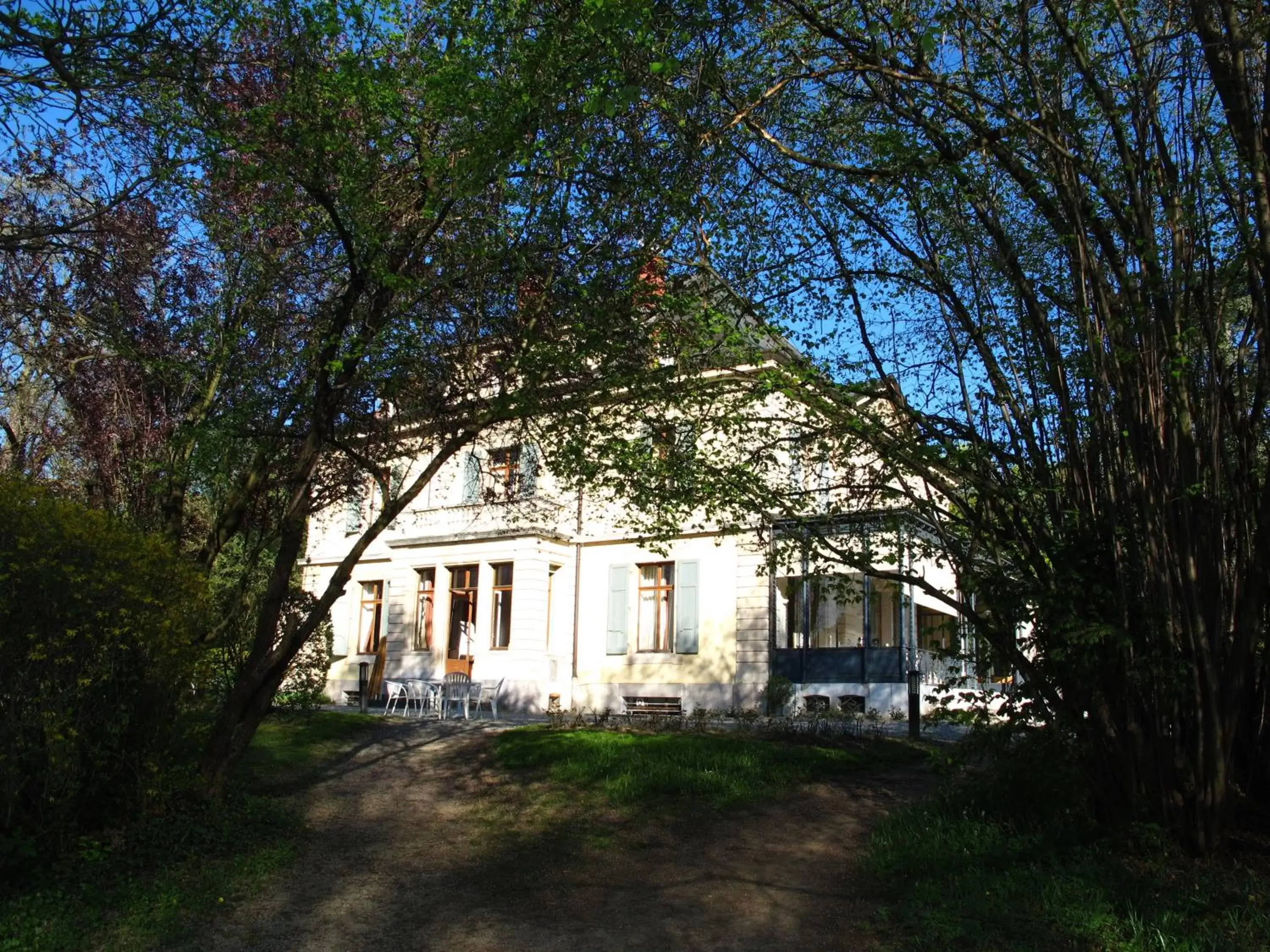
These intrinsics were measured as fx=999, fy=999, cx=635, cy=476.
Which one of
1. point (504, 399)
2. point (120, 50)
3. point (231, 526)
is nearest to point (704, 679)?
point (231, 526)

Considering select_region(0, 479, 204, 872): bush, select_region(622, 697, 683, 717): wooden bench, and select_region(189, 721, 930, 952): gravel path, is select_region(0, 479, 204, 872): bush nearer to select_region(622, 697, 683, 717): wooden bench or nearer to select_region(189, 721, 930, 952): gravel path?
select_region(189, 721, 930, 952): gravel path

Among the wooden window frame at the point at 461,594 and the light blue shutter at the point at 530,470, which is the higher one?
the light blue shutter at the point at 530,470

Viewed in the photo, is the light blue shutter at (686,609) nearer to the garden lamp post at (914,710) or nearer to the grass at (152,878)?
the garden lamp post at (914,710)

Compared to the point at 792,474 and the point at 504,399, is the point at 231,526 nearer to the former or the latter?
the point at 504,399

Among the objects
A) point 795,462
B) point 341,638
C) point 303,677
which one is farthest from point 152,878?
point 341,638

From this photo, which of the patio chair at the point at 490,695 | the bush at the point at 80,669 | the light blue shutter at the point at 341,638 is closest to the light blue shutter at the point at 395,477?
the bush at the point at 80,669

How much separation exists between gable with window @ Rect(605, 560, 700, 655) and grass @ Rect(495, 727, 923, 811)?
9.42 metres

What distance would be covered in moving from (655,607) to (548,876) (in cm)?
1605

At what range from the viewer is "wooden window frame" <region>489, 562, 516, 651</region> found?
23344mm

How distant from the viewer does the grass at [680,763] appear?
9.51m

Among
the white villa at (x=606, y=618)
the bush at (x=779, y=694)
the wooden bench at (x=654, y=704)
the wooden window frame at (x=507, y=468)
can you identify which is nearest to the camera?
the wooden window frame at (x=507, y=468)

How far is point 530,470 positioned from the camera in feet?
38.7

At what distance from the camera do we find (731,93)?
7.60 m

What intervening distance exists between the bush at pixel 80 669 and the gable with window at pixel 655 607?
15.9m
